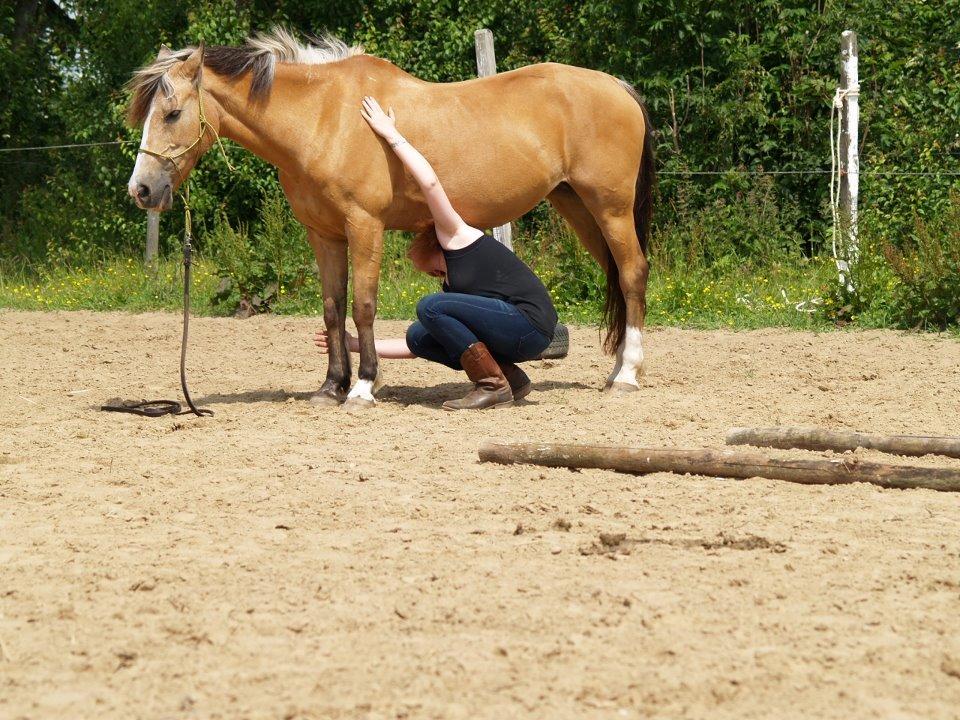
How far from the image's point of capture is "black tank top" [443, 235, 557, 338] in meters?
6.72

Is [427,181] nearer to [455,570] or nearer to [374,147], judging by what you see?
[374,147]

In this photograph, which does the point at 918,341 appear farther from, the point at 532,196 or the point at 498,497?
the point at 498,497

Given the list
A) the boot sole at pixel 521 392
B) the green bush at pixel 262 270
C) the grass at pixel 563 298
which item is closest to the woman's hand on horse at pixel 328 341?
the boot sole at pixel 521 392

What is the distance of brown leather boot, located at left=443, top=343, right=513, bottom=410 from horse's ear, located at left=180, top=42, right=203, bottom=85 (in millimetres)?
2083

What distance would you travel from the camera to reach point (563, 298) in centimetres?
1102

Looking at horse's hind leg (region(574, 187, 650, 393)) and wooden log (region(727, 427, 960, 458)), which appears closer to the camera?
wooden log (region(727, 427, 960, 458))

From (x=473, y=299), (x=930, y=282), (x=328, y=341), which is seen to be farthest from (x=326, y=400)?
(x=930, y=282)

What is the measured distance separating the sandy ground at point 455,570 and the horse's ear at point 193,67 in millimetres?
1831

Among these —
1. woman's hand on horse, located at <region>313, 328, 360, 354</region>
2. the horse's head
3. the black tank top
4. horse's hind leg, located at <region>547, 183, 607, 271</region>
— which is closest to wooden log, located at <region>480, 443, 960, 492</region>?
the black tank top

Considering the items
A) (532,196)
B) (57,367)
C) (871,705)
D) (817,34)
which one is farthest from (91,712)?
(817,34)

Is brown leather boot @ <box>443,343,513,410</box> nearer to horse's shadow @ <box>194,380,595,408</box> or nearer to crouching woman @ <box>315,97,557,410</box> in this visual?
crouching woman @ <box>315,97,557,410</box>

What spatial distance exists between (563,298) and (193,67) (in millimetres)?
5031

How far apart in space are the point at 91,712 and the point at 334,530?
1.58m

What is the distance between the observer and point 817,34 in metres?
11.7
